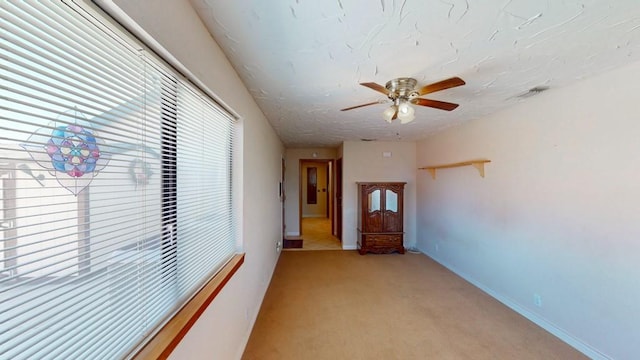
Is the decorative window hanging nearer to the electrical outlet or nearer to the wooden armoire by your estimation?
the electrical outlet

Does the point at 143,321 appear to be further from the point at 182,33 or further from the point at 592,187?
the point at 592,187

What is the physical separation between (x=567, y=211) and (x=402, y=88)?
187 cm

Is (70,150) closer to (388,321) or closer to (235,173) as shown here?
(235,173)

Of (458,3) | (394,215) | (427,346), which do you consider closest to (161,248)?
(458,3)

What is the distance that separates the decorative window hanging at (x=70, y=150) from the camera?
2.07 ft

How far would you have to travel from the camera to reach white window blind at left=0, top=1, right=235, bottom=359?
58 centimetres

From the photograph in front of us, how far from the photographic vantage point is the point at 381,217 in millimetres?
5062

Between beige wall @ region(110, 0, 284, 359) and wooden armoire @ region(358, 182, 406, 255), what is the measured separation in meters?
2.17

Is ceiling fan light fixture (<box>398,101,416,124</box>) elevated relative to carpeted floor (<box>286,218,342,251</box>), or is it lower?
elevated

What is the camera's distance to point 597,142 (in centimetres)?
214

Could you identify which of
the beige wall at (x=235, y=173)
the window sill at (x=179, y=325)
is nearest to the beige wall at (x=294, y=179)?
the beige wall at (x=235, y=173)

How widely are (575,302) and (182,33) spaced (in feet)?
11.5

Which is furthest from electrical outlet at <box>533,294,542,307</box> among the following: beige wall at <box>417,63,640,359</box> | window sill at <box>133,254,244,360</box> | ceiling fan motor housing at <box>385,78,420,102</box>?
window sill at <box>133,254,244,360</box>

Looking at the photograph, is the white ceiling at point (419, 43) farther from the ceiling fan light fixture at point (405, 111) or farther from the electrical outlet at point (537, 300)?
the electrical outlet at point (537, 300)
